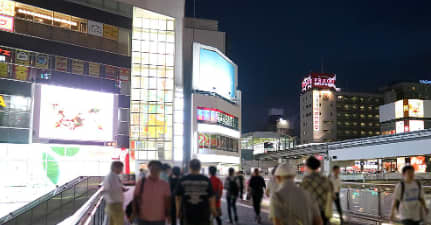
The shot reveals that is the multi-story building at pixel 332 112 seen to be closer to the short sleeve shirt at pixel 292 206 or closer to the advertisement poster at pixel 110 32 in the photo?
the advertisement poster at pixel 110 32

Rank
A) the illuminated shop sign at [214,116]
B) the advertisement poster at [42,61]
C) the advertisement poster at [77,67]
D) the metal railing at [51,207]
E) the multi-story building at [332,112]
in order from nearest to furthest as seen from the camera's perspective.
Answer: the metal railing at [51,207] < the advertisement poster at [42,61] < the advertisement poster at [77,67] < the illuminated shop sign at [214,116] < the multi-story building at [332,112]

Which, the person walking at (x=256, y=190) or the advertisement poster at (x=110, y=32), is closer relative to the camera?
the person walking at (x=256, y=190)

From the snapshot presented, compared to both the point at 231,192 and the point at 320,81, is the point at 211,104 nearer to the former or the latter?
the point at 231,192

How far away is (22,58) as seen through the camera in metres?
43.7

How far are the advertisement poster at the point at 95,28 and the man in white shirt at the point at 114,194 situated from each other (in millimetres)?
42283

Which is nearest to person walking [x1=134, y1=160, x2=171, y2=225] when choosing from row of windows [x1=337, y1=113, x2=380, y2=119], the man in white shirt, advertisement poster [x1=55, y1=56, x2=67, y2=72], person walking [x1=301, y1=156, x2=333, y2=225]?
the man in white shirt

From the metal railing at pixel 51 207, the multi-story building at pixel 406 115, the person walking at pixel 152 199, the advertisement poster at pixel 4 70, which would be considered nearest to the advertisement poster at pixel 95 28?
the advertisement poster at pixel 4 70

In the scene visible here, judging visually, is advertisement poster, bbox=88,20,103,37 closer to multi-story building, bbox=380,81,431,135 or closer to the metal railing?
the metal railing

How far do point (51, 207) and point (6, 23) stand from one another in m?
28.2

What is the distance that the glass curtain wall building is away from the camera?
188 ft

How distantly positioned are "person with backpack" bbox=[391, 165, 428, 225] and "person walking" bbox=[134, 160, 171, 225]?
4.02 meters

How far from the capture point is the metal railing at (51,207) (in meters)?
19.6

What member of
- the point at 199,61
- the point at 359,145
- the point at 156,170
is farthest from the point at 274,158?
the point at 156,170

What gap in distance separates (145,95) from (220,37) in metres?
26.7
